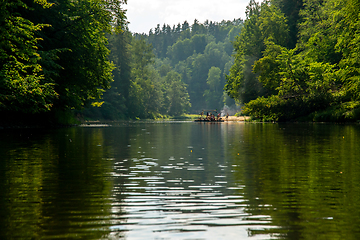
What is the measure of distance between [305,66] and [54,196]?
59315 mm

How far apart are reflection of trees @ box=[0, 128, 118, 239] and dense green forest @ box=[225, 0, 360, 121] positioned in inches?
1500

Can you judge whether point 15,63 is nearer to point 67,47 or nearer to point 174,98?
point 67,47

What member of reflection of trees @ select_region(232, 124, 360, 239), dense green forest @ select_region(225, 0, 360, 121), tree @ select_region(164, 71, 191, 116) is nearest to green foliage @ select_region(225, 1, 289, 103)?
dense green forest @ select_region(225, 0, 360, 121)

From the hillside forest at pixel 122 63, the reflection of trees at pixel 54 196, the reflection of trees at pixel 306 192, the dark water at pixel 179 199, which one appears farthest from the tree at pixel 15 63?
the reflection of trees at pixel 306 192

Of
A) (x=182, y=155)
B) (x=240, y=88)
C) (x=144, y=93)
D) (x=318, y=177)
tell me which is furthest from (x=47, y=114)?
(x=144, y=93)

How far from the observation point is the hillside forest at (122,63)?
27.2 metres

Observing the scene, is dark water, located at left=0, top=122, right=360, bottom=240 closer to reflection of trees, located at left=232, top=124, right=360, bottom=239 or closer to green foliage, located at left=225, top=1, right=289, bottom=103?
reflection of trees, located at left=232, top=124, right=360, bottom=239

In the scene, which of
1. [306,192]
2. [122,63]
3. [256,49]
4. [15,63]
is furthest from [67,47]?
[122,63]

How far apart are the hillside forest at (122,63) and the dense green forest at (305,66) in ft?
0.48

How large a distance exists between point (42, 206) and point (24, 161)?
263 inches

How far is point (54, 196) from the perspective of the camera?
7.80 meters

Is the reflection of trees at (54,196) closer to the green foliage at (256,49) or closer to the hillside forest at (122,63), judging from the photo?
the hillside forest at (122,63)

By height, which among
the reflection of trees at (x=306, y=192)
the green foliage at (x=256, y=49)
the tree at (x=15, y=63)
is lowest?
the reflection of trees at (x=306, y=192)

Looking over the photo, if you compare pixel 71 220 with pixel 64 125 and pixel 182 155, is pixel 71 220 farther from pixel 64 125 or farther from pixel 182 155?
pixel 64 125
